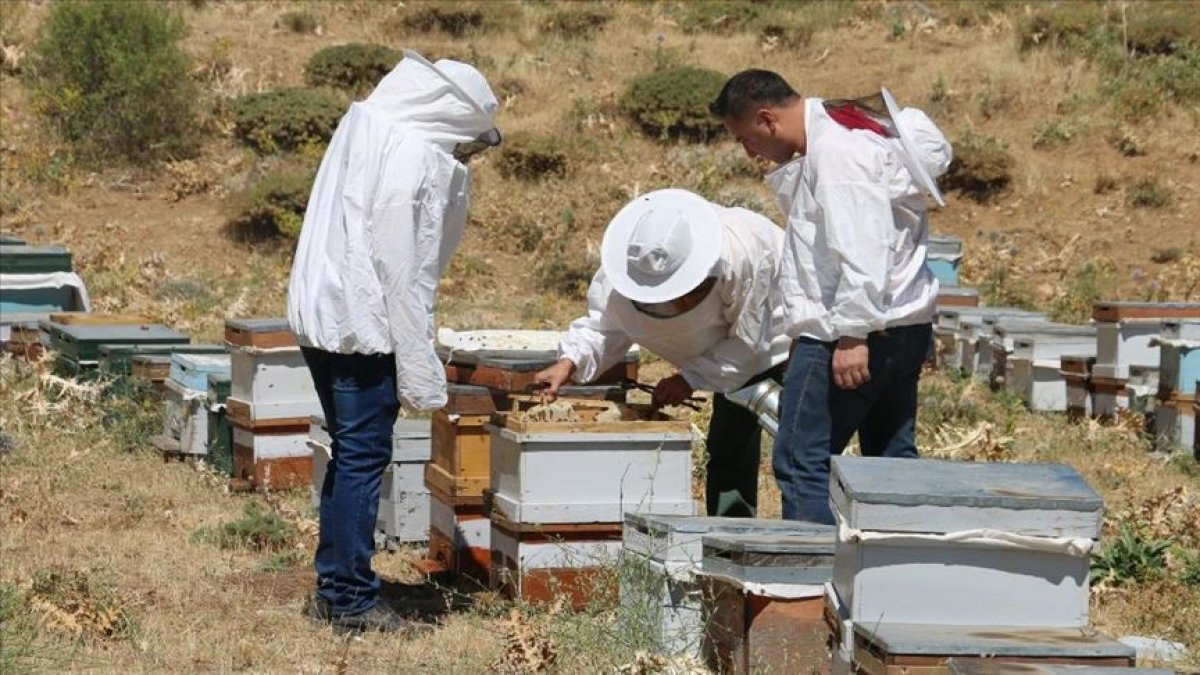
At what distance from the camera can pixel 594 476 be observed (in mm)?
5539

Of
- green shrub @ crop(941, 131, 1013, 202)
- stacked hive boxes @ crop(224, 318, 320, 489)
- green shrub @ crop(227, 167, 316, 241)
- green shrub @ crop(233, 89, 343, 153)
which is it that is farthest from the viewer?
green shrub @ crop(233, 89, 343, 153)

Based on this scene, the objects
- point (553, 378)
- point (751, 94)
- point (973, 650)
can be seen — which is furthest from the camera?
point (553, 378)

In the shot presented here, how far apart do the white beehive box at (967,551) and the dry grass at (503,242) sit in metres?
0.95

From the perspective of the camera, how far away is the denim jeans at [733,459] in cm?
607

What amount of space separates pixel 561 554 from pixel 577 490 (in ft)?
0.69

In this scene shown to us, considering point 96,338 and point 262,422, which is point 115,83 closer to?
point 96,338

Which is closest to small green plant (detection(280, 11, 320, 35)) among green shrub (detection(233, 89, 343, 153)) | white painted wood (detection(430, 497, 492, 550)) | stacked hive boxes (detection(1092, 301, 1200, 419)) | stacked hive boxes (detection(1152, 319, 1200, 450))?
green shrub (detection(233, 89, 343, 153))

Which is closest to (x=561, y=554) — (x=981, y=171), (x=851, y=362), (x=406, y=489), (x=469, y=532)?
(x=469, y=532)

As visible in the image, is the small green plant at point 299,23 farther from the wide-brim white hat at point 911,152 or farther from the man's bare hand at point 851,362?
the man's bare hand at point 851,362

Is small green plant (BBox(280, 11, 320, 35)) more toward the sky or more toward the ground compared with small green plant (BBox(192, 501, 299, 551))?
more toward the sky

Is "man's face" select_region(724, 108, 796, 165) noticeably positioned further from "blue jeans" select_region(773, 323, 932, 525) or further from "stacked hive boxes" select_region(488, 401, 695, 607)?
"stacked hive boxes" select_region(488, 401, 695, 607)

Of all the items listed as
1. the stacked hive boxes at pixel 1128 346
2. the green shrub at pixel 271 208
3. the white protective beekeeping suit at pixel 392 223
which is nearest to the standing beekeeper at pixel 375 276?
the white protective beekeeping suit at pixel 392 223

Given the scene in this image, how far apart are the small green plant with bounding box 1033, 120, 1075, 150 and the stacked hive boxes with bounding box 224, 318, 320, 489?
1295 cm

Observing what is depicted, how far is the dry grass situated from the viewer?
539cm
